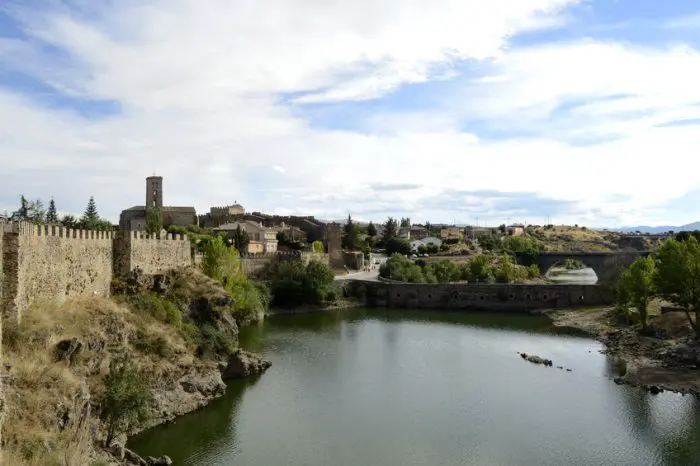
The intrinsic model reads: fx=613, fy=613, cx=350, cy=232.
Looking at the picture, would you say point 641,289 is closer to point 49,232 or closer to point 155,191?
point 49,232

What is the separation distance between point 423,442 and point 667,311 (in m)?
27.9

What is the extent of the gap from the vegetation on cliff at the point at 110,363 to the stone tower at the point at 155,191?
52255 mm

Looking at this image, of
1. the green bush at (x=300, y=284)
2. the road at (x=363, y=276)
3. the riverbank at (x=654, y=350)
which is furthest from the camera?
the road at (x=363, y=276)

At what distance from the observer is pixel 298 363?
35.9 metres

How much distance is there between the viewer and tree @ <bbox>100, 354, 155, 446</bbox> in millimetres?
20469

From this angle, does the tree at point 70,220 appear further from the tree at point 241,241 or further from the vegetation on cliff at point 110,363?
the vegetation on cliff at point 110,363

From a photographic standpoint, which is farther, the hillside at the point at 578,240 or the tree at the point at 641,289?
the hillside at the point at 578,240

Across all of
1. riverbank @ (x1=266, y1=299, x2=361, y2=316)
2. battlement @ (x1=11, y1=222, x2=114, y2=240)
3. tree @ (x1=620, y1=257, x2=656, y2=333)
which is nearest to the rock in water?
battlement @ (x1=11, y1=222, x2=114, y2=240)

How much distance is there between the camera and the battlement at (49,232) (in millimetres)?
21562

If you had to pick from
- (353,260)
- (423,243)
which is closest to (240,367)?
(353,260)

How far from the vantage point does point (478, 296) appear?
62688 mm

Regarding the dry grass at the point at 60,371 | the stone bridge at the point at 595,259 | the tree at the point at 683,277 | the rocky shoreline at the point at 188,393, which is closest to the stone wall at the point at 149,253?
the dry grass at the point at 60,371

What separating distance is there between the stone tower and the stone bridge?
170ft

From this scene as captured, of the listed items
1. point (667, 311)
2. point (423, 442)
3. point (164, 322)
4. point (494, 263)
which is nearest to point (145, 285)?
point (164, 322)
